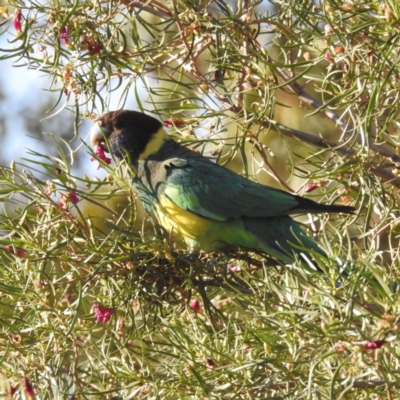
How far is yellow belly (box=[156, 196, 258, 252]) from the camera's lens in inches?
110

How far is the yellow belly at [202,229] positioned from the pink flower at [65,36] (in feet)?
2.47

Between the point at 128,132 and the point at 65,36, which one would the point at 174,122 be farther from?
the point at 128,132

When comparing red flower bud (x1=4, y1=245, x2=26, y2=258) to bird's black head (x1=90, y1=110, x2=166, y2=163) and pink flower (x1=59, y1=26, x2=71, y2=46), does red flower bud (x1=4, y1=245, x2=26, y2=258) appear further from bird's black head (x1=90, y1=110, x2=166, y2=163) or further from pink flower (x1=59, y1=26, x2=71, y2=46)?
bird's black head (x1=90, y1=110, x2=166, y2=163)

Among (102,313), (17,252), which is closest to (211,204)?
(102,313)

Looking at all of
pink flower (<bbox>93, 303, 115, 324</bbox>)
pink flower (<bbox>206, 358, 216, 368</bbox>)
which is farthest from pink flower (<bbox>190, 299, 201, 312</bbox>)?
pink flower (<bbox>206, 358, 216, 368</bbox>)

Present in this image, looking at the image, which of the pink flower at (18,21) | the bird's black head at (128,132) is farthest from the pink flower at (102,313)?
the bird's black head at (128,132)

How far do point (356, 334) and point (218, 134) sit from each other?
50.3 inches

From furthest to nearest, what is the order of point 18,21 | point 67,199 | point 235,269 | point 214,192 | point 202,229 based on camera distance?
1. point 214,192
2. point 202,229
3. point 235,269
4. point 18,21
5. point 67,199

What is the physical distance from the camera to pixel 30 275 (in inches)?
78.4

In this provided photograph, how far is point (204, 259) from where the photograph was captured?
8.51ft

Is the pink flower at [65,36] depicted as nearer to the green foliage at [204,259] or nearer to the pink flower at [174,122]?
the green foliage at [204,259]

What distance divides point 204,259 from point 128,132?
91 centimetres

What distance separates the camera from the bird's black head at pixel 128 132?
324cm

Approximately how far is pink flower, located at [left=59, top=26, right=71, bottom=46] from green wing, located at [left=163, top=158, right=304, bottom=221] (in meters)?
0.80
